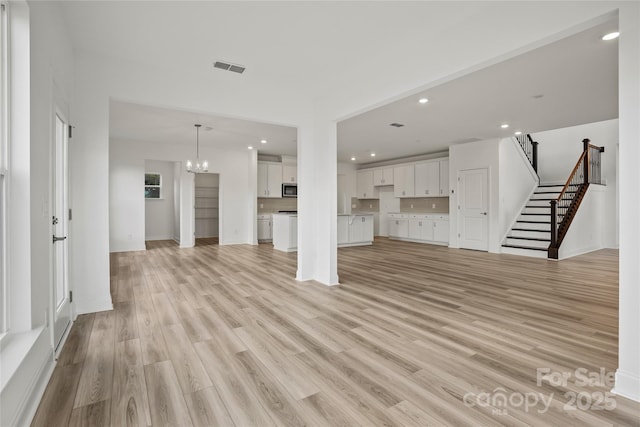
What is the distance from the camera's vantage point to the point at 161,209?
9898mm

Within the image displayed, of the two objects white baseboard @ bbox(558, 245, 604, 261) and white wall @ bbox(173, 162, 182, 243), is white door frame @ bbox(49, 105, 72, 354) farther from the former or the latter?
white baseboard @ bbox(558, 245, 604, 261)

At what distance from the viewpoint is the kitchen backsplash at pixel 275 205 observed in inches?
397

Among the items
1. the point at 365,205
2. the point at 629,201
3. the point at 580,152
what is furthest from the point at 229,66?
the point at 580,152

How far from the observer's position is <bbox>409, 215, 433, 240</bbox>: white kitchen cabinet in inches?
361

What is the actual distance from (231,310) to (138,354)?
3.49ft

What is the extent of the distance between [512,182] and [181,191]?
8.57 metres

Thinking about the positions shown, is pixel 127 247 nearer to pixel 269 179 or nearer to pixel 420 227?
pixel 269 179

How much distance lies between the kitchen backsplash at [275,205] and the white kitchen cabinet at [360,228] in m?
2.70

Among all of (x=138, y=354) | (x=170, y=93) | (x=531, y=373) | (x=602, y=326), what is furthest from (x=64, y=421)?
(x=602, y=326)

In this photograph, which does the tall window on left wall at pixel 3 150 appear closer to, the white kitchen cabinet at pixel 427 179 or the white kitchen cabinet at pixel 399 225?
the white kitchen cabinet at pixel 427 179

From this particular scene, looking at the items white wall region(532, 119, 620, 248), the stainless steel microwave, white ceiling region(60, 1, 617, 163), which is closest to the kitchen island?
the stainless steel microwave

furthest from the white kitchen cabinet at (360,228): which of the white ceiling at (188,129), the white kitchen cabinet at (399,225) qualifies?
the white ceiling at (188,129)

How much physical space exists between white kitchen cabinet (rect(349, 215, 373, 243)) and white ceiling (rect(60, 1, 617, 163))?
352cm

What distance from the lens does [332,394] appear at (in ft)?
6.02
